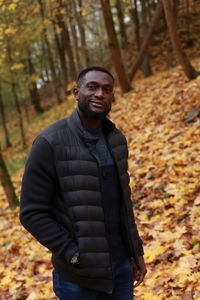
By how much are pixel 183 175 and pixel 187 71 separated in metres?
5.73

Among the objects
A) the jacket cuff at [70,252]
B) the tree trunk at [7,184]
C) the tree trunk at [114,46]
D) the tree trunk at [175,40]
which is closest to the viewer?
the jacket cuff at [70,252]

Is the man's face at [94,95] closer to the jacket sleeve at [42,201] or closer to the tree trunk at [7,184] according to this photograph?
the jacket sleeve at [42,201]

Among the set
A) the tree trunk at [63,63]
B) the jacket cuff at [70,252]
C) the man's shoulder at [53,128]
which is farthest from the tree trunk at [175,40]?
the tree trunk at [63,63]

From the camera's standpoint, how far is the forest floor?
158 inches

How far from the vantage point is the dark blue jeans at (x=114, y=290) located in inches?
86.4

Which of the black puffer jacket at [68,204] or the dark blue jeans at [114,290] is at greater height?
the black puffer jacket at [68,204]

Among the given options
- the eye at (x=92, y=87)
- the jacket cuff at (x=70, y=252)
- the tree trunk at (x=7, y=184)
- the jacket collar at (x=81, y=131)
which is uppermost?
the eye at (x=92, y=87)

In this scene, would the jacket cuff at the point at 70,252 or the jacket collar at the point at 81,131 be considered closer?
the jacket cuff at the point at 70,252

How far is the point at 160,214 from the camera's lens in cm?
550

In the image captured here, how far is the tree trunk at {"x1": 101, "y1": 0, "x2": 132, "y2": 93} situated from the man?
10.4 metres

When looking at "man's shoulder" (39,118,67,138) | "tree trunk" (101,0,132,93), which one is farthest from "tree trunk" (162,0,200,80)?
"man's shoulder" (39,118,67,138)

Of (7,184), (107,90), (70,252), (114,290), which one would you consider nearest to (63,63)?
(7,184)

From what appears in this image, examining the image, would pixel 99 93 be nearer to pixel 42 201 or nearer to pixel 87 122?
pixel 87 122

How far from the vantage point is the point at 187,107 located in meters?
9.02
